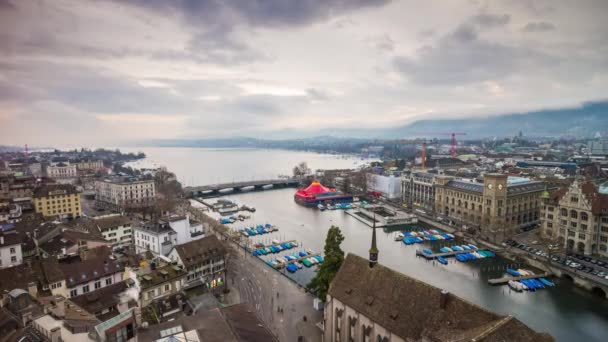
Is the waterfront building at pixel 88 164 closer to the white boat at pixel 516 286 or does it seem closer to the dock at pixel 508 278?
the dock at pixel 508 278

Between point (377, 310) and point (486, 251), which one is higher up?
point (377, 310)

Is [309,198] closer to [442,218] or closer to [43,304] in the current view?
[442,218]

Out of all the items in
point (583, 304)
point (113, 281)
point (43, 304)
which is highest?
point (43, 304)

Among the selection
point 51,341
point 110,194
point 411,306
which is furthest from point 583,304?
point 110,194

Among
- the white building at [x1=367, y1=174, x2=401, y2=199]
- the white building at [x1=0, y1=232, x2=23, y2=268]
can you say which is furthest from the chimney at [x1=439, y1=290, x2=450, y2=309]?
the white building at [x1=367, y1=174, x2=401, y2=199]

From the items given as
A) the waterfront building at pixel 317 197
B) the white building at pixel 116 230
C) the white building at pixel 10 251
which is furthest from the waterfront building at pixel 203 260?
the waterfront building at pixel 317 197

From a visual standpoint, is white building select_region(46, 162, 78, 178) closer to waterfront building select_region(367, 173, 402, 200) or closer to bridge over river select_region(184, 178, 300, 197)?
bridge over river select_region(184, 178, 300, 197)
